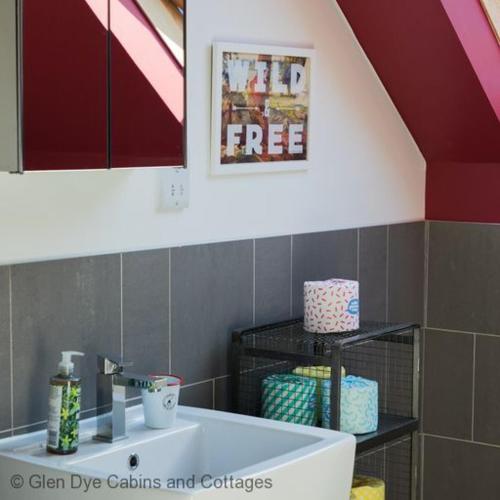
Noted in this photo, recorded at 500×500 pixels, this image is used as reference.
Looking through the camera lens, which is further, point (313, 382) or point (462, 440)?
point (462, 440)

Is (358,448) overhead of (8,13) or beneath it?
beneath

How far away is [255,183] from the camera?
2.94 meters

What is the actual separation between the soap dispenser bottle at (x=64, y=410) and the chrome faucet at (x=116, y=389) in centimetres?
10

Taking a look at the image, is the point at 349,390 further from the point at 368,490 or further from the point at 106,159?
the point at 106,159

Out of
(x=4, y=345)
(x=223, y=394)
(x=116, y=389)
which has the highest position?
(x=4, y=345)

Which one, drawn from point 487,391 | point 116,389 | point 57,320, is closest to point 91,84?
point 57,320

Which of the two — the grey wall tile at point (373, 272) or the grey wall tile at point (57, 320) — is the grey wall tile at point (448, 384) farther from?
the grey wall tile at point (57, 320)

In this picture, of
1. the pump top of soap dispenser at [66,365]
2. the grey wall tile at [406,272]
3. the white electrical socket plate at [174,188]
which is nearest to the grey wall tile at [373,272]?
the grey wall tile at [406,272]


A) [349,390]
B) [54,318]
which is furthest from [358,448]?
[54,318]

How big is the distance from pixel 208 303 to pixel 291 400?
12.9 inches

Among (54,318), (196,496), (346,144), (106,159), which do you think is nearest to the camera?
(196,496)

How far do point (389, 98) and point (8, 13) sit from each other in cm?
175

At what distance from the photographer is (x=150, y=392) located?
7.90ft

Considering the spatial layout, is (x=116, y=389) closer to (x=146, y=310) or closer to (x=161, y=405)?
(x=161, y=405)
